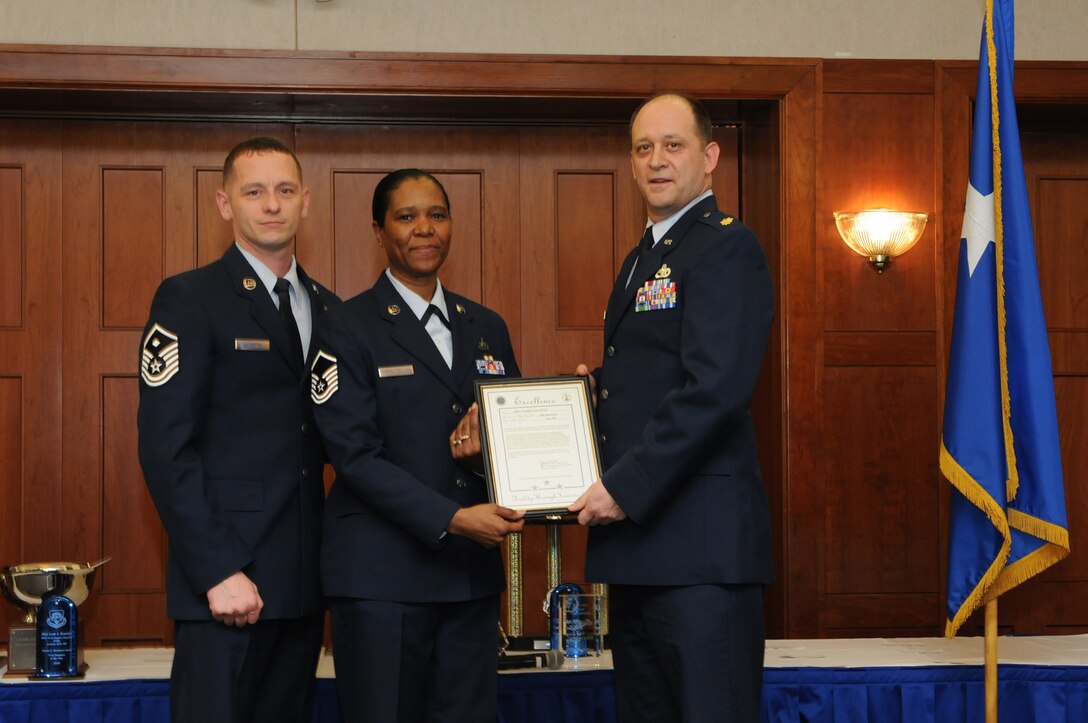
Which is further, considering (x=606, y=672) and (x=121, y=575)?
(x=121, y=575)

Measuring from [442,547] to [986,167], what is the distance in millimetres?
1699

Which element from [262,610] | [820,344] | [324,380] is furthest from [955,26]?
[262,610]

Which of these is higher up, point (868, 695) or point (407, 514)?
point (407, 514)

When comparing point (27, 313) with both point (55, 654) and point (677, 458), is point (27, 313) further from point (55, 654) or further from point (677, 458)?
point (677, 458)

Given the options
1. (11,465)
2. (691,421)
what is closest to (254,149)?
(691,421)

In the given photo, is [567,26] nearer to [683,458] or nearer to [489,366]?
[489,366]

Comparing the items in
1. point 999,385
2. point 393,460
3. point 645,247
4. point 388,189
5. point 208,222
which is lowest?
point 393,460

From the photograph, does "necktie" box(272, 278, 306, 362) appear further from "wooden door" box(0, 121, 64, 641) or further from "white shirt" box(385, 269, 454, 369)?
"wooden door" box(0, 121, 64, 641)

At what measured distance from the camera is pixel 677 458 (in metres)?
2.24

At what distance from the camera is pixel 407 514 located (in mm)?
2430

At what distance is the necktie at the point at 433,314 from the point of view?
2.67m

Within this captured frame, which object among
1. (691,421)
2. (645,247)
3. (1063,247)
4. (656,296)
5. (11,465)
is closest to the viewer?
(691,421)

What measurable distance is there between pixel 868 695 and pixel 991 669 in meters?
0.33

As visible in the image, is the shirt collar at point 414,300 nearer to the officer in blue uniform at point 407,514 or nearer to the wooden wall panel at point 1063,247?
the officer in blue uniform at point 407,514
